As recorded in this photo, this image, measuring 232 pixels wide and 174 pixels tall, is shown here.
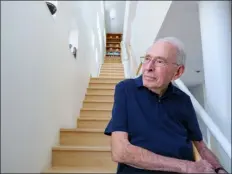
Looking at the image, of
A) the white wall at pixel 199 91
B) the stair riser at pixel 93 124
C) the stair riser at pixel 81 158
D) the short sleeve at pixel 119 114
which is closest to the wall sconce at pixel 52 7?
the stair riser at pixel 81 158

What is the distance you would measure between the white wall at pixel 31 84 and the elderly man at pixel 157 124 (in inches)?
24.8

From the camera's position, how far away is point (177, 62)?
3.62 feet

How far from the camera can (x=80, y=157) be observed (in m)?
2.16

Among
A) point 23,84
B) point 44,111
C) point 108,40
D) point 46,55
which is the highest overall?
point 108,40

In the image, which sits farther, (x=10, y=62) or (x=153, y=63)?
(x=10, y=62)

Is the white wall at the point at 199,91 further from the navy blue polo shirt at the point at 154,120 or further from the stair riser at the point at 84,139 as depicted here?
the navy blue polo shirt at the point at 154,120

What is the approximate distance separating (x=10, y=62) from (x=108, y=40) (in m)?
10.5

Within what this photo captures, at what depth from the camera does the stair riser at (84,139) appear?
249 centimetres

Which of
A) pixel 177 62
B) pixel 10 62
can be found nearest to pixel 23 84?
pixel 10 62

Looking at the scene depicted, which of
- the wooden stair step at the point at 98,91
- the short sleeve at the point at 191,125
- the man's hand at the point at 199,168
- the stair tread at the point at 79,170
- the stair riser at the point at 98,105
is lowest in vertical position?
the stair tread at the point at 79,170

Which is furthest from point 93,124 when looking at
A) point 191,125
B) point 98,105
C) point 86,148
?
point 191,125

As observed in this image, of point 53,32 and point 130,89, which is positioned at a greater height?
point 53,32

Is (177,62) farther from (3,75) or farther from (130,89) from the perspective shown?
(3,75)

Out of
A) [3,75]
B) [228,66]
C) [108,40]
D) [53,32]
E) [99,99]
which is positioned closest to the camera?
[3,75]
